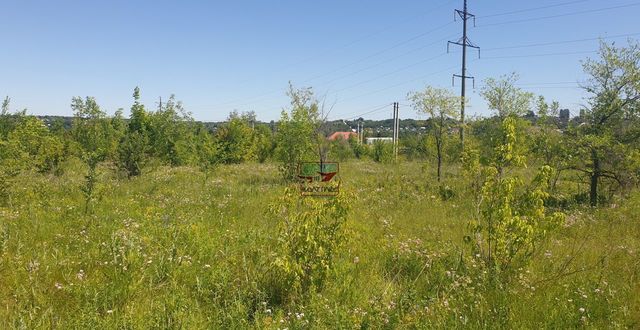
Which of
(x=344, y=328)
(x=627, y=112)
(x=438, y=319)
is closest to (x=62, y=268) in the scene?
(x=344, y=328)

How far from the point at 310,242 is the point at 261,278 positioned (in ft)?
2.87

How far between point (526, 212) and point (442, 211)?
5347mm

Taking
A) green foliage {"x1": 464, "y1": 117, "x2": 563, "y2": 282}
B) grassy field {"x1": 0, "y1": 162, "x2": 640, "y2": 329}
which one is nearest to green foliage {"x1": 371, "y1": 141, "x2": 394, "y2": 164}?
grassy field {"x1": 0, "y1": 162, "x2": 640, "y2": 329}

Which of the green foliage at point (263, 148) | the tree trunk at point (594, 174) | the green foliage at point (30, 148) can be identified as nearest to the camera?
the green foliage at point (30, 148)

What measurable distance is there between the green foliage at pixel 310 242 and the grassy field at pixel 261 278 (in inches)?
5.6

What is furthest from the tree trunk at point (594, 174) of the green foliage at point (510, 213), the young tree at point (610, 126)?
the green foliage at point (510, 213)

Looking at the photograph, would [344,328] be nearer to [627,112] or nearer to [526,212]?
[526,212]

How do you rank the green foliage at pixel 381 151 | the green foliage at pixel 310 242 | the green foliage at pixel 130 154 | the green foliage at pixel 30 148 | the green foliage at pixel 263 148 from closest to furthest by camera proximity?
the green foliage at pixel 310 242 < the green foliage at pixel 30 148 < the green foliage at pixel 130 154 < the green foliage at pixel 263 148 < the green foliage at pixel 381 151

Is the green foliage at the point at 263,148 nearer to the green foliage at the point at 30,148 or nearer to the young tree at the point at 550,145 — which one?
the green foliage at the point at 30,148

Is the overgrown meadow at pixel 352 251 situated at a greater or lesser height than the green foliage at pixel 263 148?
lesser

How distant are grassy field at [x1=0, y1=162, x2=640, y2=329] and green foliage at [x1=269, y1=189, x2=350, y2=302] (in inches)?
5.6

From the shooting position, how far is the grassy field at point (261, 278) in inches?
147

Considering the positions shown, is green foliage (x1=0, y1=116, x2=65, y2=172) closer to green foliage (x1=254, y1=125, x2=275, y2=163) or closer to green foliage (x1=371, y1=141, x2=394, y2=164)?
green foliage (x1=254, y1=125, x2=275, y2=163)

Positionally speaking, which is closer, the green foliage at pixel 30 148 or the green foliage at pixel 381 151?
the green foliage at pixel 30 148
